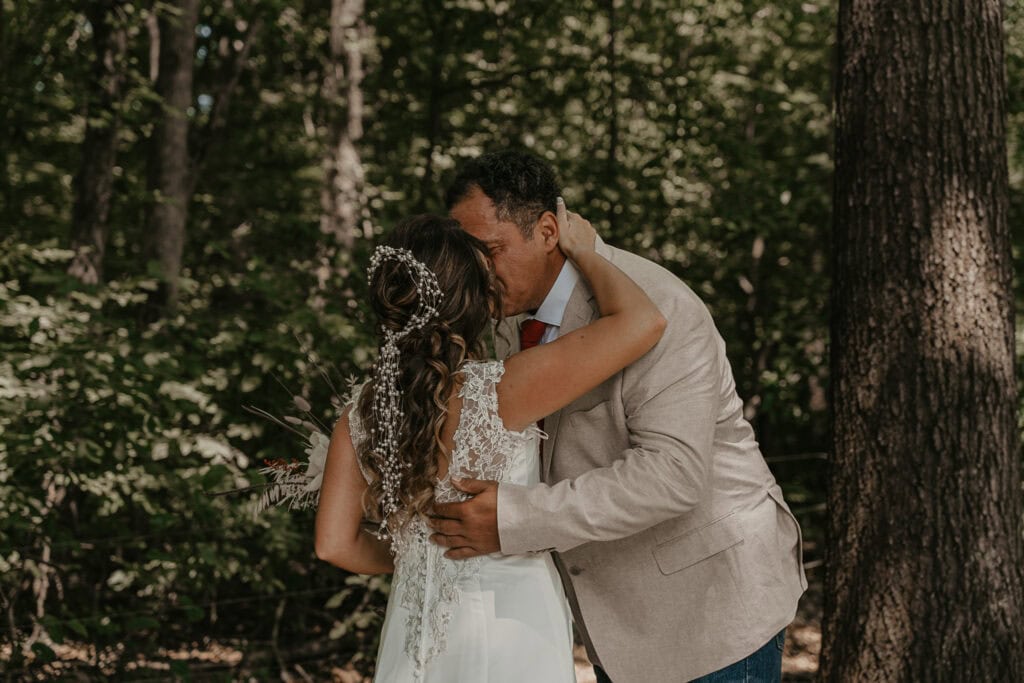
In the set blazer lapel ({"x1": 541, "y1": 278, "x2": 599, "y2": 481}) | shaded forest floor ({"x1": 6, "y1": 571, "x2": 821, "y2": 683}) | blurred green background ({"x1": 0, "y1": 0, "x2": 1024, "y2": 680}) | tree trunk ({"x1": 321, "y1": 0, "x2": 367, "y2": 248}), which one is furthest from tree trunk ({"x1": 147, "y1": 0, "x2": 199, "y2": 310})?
blazer lapel ({"x1": 541, "y1": 278, "x2": 599, "y2": 481})

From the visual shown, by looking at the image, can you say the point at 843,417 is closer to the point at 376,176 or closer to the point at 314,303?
the point at 314,303

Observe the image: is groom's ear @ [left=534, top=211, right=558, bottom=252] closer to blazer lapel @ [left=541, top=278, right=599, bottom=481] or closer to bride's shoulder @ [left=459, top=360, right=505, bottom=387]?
blazer lapel @ [left=541, top=278, right=599, bottom=481]

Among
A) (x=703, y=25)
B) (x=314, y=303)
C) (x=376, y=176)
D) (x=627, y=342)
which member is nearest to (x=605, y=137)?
(x=703, y=25)

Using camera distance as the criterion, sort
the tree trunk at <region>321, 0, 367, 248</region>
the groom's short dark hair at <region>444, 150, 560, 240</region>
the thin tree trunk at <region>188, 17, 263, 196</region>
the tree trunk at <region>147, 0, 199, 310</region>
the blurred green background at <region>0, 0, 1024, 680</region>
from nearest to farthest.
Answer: the groom's short dark hair at <region>444, 150, 560, 240</region>
the blurred green background at <region>0, 0, 1024, 680</region>
the tree trunk at <region>321, 0, 367, 248</region>
the tree trunk at <region>147, 0, 199, 310</region>
the thin tree trunk at <region>188, 17, 263, 196</region>

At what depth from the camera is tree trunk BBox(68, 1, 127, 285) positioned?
5129 mm

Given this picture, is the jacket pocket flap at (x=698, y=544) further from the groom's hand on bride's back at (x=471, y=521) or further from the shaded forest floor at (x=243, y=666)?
the shaded forest floor at (x=243, y=666)

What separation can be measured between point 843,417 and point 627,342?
132cm

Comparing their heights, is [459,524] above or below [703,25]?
below

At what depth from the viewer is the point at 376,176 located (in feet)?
21.2

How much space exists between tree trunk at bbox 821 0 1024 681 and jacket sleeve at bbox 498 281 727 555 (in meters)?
1.09

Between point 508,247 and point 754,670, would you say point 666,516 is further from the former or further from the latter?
point 508,247

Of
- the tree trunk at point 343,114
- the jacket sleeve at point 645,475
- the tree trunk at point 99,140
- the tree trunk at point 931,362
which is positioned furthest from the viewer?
→ the tree trunk at point 343,114

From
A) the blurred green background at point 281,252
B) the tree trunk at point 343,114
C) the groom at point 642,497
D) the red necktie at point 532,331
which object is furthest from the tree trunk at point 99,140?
the groom at point 642,497

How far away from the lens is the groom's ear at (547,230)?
93.0 inches
